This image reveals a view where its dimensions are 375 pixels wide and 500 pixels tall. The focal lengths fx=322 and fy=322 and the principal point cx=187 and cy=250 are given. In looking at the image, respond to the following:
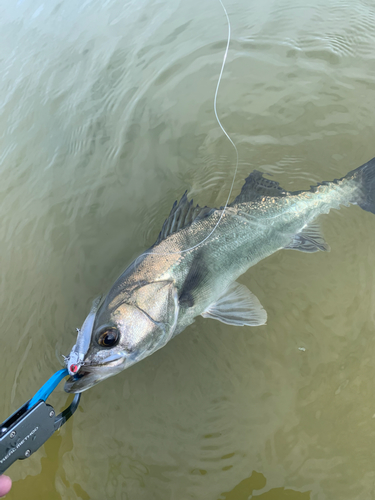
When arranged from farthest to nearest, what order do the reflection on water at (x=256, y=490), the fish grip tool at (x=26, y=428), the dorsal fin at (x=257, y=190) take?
the dorsal fin at (x=257, y=190) → the reflection on water at (x=256, y=490) → the fish grip tool at (x=26, y=428)

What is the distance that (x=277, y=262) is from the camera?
3.47 m

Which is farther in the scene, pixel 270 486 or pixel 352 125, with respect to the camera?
pixel 352 125

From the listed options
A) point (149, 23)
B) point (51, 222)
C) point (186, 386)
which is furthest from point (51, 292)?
point (149, 23)

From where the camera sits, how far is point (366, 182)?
3.32 meters

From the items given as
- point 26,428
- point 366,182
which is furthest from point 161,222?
point 26,428

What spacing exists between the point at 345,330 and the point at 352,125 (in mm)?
2766

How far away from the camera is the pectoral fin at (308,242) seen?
321 centimetres

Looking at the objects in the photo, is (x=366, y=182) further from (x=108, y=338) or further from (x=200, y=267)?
(x=108, y=338)

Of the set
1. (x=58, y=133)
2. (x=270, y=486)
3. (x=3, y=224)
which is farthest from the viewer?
(x=58, y=133)

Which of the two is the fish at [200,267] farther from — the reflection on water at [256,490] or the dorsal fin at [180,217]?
the reflection on water at [256,490]

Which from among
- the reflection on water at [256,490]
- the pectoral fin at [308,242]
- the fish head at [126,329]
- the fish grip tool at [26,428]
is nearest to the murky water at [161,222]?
the reflection on water at [256,490]

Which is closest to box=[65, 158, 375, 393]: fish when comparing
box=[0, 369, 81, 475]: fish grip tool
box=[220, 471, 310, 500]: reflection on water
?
box=[0, 369, 81, 475]: fish grip tool

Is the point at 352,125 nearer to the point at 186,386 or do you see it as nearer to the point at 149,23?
the point at 186,386

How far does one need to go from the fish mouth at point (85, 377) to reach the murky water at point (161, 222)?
2.66 feet
